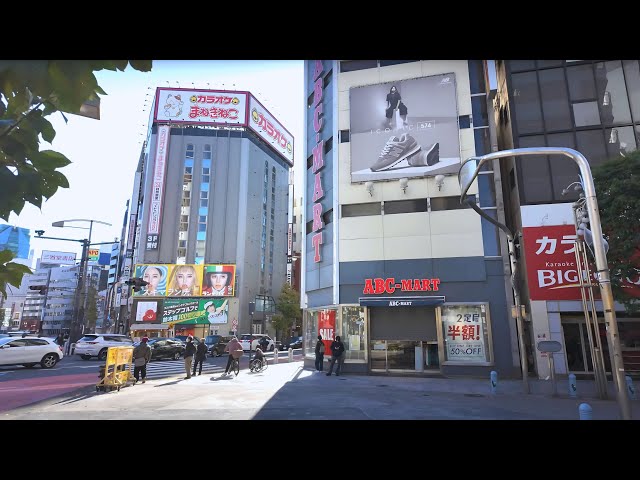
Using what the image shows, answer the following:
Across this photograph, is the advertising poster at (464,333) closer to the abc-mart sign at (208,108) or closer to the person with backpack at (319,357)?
the person with backpack at (319,357)

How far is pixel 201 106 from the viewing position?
65.1m

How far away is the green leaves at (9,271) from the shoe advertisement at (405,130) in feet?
66.7

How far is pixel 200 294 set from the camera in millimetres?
57906

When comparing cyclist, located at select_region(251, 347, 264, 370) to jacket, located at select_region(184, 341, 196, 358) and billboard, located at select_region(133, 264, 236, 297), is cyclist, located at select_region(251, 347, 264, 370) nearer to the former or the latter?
jacket, located at select_region(184, 341, 196, 358)

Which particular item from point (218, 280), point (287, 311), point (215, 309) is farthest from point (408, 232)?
point (287, 311)

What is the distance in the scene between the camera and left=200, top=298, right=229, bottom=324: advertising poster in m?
57.2

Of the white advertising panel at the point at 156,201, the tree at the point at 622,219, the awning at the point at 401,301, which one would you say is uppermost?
the white advertising panel at the point at 156,201

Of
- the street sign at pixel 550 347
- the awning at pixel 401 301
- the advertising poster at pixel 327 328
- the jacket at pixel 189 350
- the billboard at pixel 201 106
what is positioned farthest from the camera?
the billboard at pixel 201 106

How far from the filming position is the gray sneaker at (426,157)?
21.5 metres

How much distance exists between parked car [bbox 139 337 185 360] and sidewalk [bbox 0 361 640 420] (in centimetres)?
1030

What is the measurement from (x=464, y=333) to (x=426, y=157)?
9.10m

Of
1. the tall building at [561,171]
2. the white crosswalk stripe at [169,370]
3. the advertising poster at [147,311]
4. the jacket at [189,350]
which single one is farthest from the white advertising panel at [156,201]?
the tall building at [561,171]

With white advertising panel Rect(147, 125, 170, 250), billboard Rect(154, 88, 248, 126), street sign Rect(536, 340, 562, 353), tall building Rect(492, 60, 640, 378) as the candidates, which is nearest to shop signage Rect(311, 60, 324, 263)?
tall building Rect(492, 60, 640, 378)
